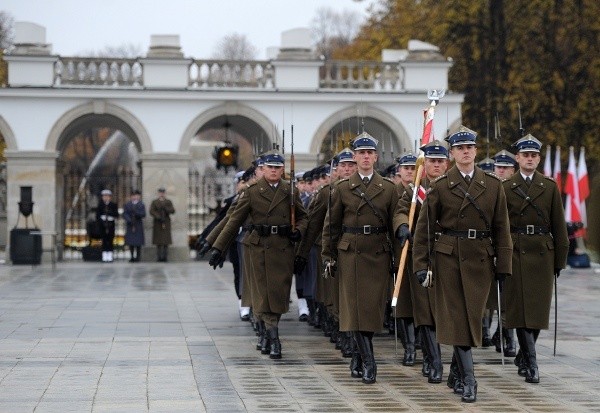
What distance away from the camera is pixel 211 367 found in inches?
518

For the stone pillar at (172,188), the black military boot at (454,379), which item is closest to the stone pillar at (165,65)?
the stone pillar at (172,188)

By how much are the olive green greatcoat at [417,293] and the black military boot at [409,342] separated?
57 cm

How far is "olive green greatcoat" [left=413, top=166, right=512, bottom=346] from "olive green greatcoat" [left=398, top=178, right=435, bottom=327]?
866 millimetres

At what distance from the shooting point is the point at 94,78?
115 ft

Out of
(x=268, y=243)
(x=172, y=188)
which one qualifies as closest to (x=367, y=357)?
(x=268, y=243)

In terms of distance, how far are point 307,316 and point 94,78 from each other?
17.6 m

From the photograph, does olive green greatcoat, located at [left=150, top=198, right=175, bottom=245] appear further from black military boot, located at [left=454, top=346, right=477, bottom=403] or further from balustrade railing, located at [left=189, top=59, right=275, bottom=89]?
black military boot, located at [left=454, top=346, right=477, bottom=403]

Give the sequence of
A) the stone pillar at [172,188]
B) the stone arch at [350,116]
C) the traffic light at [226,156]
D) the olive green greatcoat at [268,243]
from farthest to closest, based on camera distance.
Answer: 1. the traffic light at [226,156]
2. the stone arch at [350,116]
3. the stone pillar at [172,188]
4. the olive green greatcoat at [268,243]

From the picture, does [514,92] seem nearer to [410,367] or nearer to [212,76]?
[212,76]

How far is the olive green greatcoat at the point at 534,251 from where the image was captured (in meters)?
12.8

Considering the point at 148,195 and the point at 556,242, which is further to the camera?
the point at 148,195

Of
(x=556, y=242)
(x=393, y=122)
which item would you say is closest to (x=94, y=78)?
(x=393, y=122)

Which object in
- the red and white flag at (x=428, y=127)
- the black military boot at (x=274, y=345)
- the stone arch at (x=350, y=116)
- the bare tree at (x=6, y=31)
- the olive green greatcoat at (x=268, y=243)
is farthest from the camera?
the bare tree at (x=6, y=31)

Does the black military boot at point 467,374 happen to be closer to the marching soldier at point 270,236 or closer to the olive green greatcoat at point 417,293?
the olive green greatcoat at point 417,293
